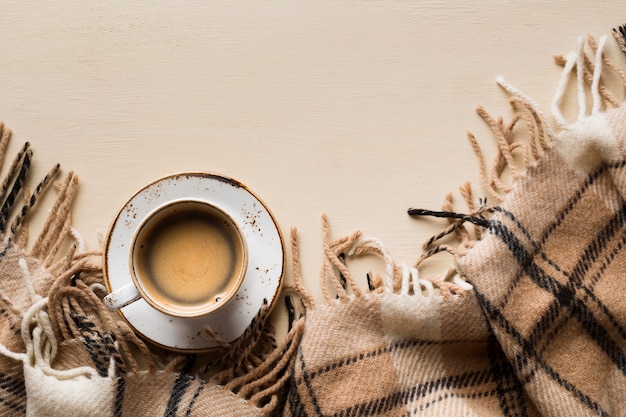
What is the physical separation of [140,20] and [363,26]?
286mm

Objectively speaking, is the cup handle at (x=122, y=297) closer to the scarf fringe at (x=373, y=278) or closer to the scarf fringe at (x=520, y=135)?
the scarf fringe at (x=373, y=278)

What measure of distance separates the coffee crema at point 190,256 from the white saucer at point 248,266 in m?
0.03

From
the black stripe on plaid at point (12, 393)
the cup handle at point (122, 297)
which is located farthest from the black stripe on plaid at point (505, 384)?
the black stripe on plaid at point (12, 393)

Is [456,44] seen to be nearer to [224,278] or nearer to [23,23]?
[224,278]

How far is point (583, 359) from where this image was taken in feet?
2.52

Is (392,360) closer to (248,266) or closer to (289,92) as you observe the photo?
(248,266)

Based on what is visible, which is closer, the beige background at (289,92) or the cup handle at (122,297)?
the cup handle at (122,297)

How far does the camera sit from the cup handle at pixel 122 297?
0.68 m

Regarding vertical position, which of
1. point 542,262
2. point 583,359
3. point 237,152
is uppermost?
point 237,152

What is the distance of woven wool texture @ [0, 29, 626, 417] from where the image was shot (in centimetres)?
76

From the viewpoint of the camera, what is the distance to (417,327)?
0.76m

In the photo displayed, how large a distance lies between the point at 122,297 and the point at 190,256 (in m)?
0.09

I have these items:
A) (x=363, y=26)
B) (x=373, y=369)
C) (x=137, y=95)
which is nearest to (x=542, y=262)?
(x=373, y=369)

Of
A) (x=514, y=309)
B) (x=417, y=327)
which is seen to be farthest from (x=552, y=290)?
(x=417, y=327)
